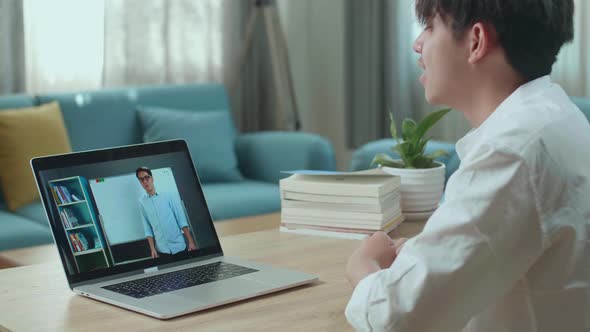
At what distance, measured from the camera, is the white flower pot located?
1992 mm

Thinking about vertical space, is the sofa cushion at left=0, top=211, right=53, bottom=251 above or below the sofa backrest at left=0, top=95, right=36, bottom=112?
below

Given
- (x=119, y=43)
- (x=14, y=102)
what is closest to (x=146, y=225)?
(x=14, y=102)

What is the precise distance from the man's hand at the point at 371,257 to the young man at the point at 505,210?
20 cm

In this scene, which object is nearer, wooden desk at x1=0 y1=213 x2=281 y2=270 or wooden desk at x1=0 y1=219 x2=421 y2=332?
wooden desk at x1=0 y1=219 x2=421 y2=332

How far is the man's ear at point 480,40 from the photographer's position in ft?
3.61

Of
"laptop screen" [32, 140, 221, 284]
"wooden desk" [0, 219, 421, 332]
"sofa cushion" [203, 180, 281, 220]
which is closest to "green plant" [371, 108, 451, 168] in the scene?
"wooden desk" [0, 219, 421, 332]

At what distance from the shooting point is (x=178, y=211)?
1.58m

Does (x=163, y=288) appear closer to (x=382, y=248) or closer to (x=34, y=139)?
(x=382, y=248)

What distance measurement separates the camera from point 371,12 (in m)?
4.39

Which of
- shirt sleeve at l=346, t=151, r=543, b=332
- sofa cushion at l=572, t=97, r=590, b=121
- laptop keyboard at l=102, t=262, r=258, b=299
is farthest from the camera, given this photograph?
sofa cushion at l=572, t=97, r=590, b=121

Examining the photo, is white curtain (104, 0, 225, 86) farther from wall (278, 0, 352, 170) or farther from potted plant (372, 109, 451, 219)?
potted plant (372, 109, 451, 219)

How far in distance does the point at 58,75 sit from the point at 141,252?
Result: 2.68m

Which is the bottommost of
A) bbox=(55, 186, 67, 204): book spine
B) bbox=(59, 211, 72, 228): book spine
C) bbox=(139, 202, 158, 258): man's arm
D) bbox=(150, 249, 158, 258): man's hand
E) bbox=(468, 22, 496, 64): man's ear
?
bbox=(150, 249, 158, 258): man's hand

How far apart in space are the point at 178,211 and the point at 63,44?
104 inches
